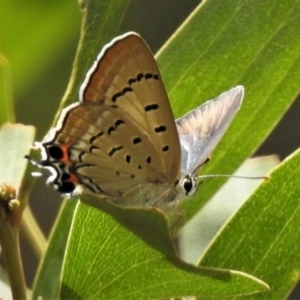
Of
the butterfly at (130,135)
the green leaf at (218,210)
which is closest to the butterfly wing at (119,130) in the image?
the butterfly at (130,135)

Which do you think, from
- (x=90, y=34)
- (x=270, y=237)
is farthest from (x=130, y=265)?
(x=90, y=34)

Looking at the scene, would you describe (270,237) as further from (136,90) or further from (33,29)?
(33,29)

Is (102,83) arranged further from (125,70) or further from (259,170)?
(259,170)

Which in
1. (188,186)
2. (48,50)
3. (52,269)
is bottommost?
(52,269)

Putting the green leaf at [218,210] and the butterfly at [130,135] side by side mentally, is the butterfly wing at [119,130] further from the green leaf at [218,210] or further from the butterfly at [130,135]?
the green leaf at [218,210]

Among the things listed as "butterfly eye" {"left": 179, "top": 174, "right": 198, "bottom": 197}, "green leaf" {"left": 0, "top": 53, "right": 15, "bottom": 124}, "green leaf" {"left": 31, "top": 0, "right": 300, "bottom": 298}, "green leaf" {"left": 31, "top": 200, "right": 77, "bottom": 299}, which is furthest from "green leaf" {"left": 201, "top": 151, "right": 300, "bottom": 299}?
"green leaf" {"left": 0, "top": 53, "right": 15, "bottom": 124}

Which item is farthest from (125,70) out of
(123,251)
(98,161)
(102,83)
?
(123,251)

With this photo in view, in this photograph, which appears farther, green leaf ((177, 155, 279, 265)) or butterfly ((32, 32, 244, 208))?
green leaf ((177, 155, 279, 265))

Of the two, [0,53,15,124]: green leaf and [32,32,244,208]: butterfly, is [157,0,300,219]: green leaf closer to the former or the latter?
[32,32,244,208]: butterfly
